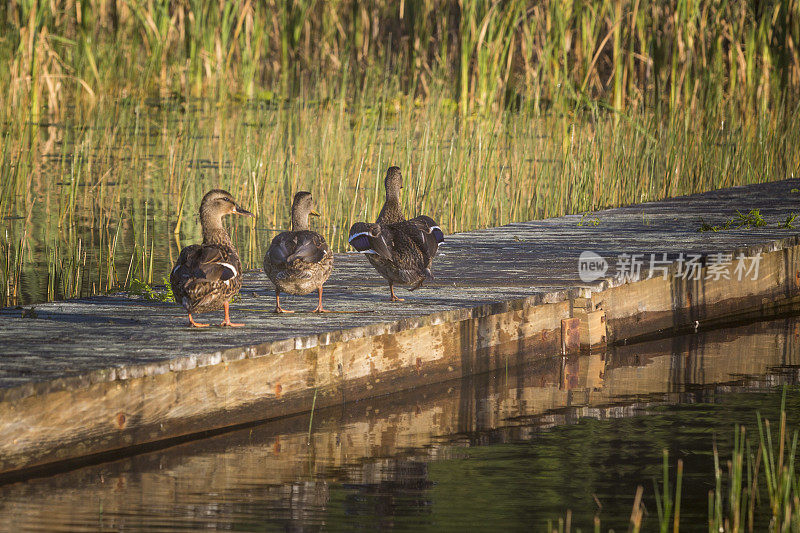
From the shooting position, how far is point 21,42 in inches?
624

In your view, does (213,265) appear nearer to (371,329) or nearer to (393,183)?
(371,329)

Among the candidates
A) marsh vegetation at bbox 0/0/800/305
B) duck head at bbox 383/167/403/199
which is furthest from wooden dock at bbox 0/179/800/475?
marsh vegetation at bbox 0/0/800/305

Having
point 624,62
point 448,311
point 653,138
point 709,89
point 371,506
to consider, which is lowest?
point 371,506

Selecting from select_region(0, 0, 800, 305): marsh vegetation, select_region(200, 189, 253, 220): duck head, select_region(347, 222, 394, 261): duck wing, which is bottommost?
select_region(347, 222, 394, 261): duck wing

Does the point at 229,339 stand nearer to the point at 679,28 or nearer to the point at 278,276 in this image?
the point at 278,276

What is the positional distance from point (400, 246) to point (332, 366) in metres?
0.86

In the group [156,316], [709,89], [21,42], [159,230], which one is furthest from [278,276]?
[21,42]

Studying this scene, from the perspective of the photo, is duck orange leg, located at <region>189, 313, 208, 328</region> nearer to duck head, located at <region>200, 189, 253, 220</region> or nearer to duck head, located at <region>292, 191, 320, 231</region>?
duck head, located at <region>200, 189, 253, 220</region>

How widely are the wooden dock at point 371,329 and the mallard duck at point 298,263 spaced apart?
174 millimetres

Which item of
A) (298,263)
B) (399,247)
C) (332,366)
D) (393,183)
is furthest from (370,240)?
(393,183)

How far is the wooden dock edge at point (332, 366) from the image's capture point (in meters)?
5.98

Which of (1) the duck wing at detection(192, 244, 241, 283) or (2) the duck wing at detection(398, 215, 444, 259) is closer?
(1) the duck wing at detection(192, 244, 241, 283)

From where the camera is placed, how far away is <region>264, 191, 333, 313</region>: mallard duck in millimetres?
7301

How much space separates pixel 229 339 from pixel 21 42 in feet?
32.9
